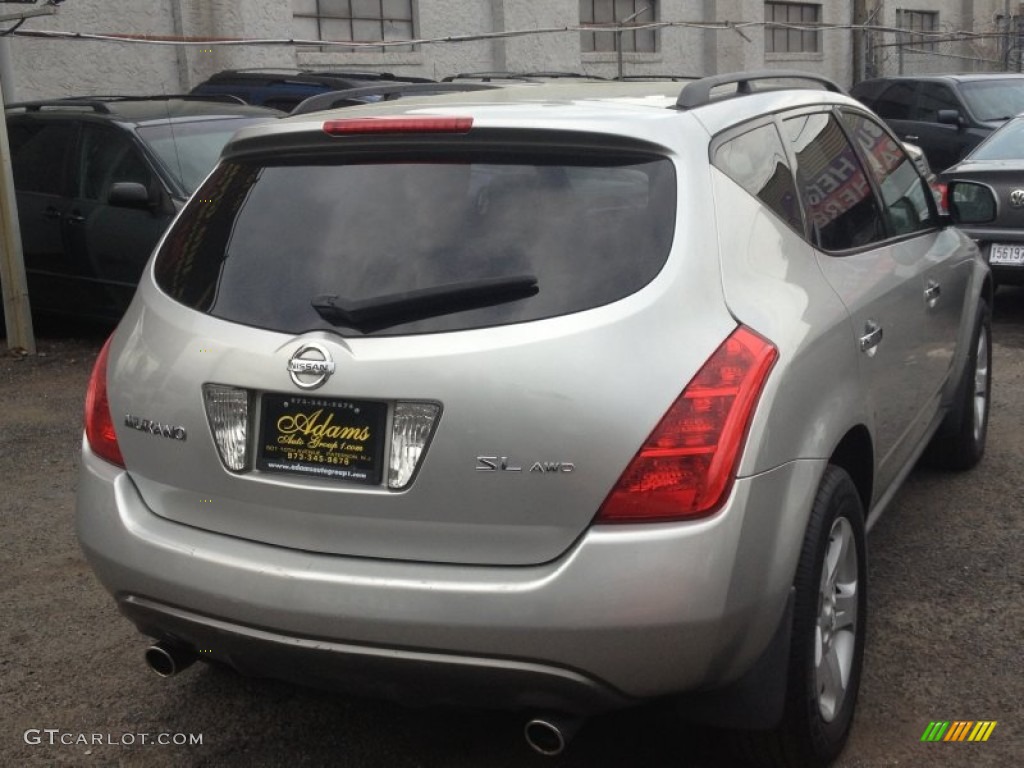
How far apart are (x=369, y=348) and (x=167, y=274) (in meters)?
0.77

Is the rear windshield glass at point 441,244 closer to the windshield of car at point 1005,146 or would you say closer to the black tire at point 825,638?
the black tire at point 825,638

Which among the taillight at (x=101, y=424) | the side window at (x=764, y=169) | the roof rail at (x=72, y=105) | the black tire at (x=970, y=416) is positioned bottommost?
the black tire at (x=970, y=416)

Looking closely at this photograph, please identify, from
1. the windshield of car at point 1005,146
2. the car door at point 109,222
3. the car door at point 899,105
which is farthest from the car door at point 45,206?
the car door at point 899,105

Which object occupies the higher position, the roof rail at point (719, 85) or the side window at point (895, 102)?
the roof rail at point (719, 85)

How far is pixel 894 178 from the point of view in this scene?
441cm

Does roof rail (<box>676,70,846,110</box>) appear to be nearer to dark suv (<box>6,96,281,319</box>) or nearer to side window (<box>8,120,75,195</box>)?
dark suv (<box>6,96,281,319</box>)

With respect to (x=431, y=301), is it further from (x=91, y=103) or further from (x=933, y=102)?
(x=933, y=102)

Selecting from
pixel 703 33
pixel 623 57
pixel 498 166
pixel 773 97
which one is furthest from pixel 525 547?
pixel 703 33

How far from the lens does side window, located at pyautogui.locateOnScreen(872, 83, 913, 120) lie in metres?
15.4

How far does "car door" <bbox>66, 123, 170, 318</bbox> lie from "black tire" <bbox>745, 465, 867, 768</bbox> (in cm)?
560

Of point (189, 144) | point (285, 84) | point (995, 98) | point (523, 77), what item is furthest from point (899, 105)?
point (189, 144)

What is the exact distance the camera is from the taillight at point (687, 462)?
2.52 m

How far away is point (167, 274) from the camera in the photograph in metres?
3.16

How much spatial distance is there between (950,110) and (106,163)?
32.3ft
